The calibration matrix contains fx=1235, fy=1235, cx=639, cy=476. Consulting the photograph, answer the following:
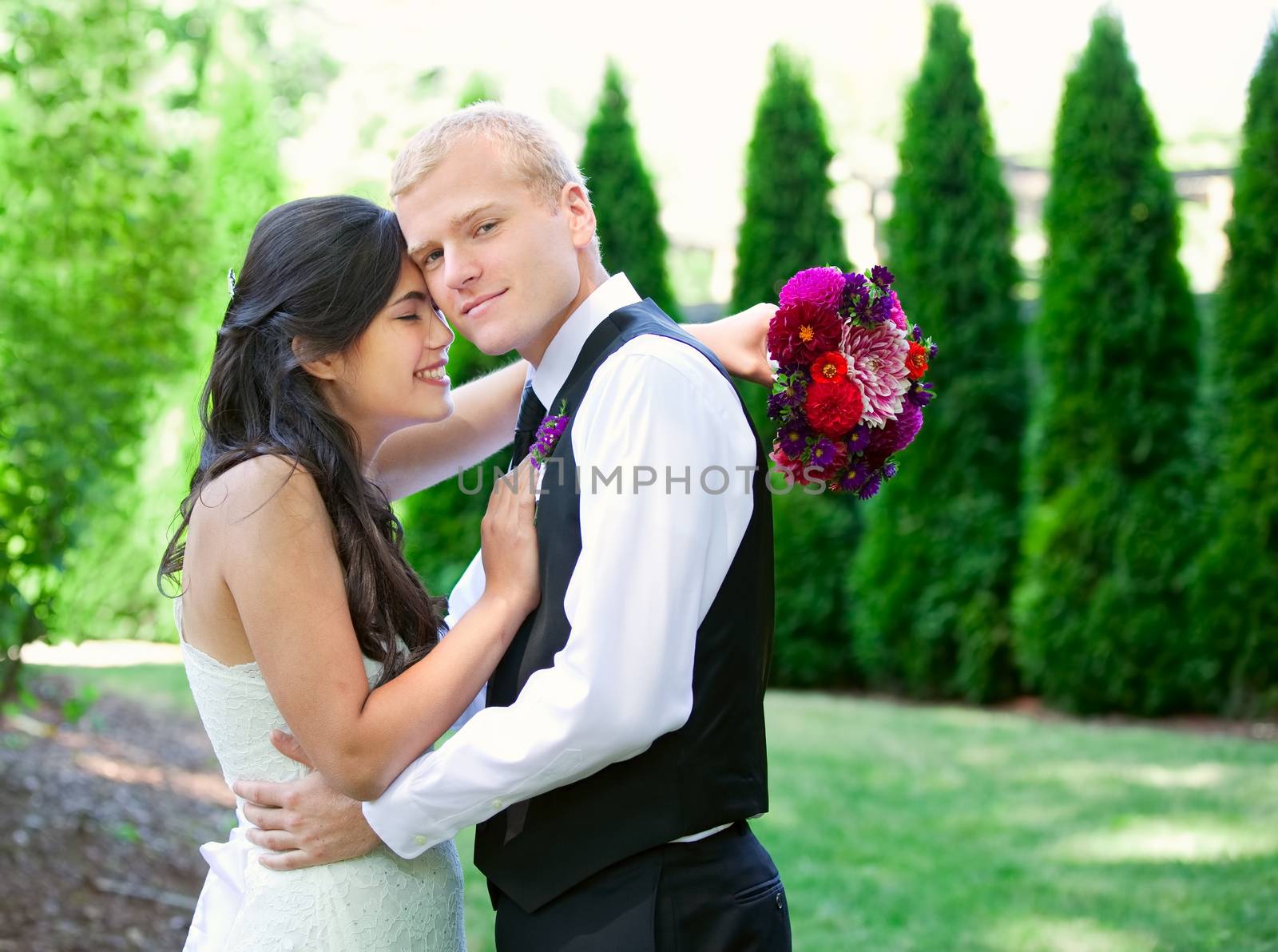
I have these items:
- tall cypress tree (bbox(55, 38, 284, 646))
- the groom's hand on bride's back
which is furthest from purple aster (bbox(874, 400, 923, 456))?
tall cypress tree (bbox(55, 38, 284, 646))

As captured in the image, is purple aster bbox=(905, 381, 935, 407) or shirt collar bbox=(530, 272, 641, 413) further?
purple aster bbox=(905, 381, 935, 407)

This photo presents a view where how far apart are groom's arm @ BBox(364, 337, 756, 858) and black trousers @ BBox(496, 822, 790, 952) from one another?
0.64 feet

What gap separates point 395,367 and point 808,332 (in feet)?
2.66

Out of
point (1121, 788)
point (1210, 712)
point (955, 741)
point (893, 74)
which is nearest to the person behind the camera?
point (1121, 788)

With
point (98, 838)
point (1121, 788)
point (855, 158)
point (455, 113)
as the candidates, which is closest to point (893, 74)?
point (855, 158)

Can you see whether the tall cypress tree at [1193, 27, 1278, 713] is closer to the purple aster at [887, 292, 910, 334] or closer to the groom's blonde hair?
the purple aster at [887, 292, 910, 334]

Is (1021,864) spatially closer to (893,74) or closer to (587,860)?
(587,860)

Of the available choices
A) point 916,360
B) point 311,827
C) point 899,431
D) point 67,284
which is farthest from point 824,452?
point 67,284

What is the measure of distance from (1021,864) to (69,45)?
584 cm

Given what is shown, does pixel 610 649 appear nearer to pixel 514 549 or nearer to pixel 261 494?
pixel 514 549

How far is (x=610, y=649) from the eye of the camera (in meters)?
1.86

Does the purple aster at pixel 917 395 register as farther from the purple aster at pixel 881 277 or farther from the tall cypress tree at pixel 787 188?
the tall cypress tree at pixel 787 188

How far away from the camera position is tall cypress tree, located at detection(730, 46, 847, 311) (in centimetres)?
1098

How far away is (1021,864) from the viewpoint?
5.58 meters
